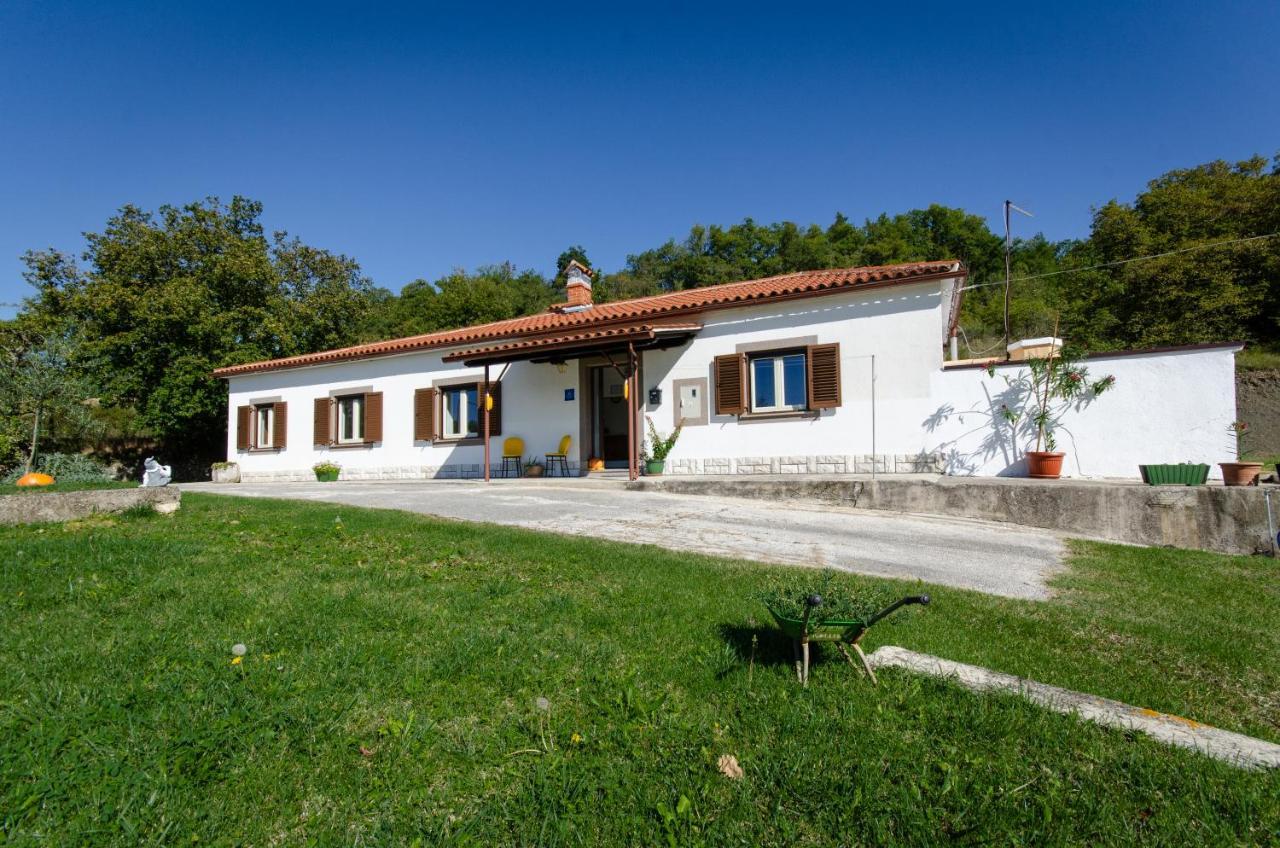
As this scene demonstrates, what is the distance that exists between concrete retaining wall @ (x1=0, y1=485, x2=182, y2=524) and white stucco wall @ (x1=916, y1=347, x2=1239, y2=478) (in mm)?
11145

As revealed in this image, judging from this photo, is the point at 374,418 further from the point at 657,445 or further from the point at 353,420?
the point at 657,445

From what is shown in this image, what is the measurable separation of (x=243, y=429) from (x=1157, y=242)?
34104 millimetres

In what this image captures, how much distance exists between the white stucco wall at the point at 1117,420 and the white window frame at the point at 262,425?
17.4 metres

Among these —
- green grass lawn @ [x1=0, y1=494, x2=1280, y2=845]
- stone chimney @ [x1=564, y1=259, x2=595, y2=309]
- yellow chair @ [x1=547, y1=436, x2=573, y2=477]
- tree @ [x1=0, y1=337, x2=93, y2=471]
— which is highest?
stone chimney @ [x1=564, y1=259, x2=595, y2=309]

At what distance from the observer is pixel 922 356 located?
1055 centimetres

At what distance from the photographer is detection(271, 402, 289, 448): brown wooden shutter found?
1720 centimetres

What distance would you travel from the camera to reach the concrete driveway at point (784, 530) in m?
5.53

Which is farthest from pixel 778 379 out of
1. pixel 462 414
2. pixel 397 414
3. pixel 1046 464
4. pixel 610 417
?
pixel 397 414

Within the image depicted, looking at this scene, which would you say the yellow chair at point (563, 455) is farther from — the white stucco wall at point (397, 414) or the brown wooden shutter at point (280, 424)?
the brown wooden shutter at point (280, 424)

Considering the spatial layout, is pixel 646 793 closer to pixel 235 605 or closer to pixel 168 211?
pixel 235 605

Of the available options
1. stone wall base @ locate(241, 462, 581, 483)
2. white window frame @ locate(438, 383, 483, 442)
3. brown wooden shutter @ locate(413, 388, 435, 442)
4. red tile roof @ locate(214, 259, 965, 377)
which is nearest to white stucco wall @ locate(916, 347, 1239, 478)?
red tile roof @ locate(214, 259, 965, 377)

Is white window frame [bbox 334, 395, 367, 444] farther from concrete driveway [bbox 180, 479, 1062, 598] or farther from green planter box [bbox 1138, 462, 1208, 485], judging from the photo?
green planter box [bbox 1138, 462, 1208, 485]

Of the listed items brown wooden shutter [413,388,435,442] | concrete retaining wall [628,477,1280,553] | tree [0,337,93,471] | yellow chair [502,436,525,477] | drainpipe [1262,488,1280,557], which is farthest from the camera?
tree [0,337,93,471]

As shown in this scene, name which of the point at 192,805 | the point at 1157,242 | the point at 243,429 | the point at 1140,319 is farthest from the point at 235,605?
the point at 1157,242
